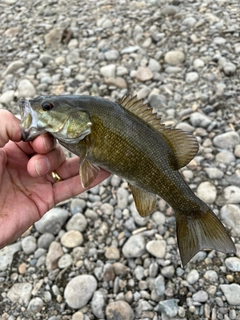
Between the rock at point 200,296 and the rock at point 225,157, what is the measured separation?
161 cm

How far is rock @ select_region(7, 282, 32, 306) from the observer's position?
368 centimetres

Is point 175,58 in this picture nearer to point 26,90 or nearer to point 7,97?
point 26,90

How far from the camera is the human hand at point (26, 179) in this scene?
2.62 meters

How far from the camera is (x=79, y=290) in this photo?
3.59m

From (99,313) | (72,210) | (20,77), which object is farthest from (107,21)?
(99,313)

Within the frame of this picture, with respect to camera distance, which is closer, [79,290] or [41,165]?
[41,165]

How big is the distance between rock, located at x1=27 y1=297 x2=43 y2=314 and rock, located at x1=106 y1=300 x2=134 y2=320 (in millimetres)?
642

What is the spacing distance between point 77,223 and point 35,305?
3.06 ft

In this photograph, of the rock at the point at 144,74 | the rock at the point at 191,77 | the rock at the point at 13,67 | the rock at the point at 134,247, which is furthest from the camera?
the rock at the point at 13,67

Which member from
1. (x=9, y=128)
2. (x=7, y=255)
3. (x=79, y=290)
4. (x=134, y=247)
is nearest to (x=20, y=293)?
(x=7, y=255)

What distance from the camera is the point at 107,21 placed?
6.97 m

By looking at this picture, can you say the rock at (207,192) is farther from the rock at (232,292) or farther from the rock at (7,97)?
the rock at (7,97)

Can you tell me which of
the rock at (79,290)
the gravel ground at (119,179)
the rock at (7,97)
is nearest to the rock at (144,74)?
the gravel ground at (119,179)

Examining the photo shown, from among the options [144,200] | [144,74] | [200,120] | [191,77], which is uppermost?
[144,200]
